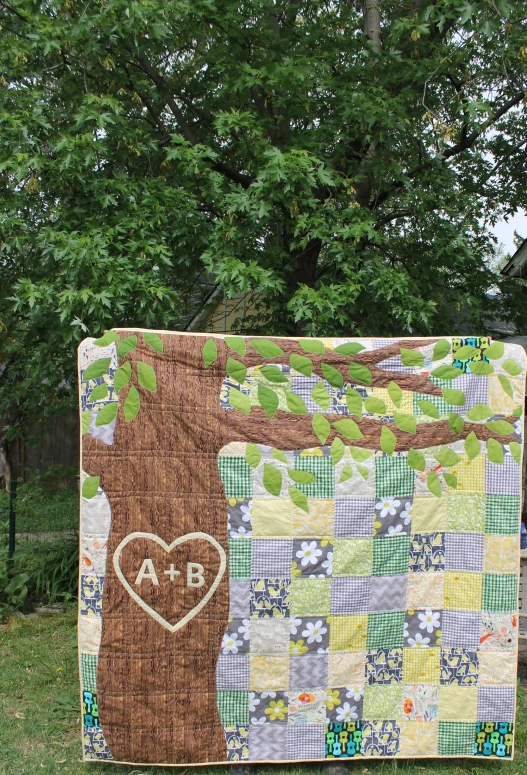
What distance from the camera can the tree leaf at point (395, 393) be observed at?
10.9ft

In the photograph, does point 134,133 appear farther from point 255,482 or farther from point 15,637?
point 15,637

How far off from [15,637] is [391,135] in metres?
4.62

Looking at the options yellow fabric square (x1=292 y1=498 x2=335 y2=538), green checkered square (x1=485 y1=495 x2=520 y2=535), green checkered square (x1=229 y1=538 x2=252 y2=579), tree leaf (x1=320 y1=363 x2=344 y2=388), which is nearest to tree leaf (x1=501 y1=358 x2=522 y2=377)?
green checkered square (x1=485 y1=495 x2=520 y2=535)

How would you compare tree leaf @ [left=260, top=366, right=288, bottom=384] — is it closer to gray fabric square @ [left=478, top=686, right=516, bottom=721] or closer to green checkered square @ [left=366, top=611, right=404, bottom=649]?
green checkered square @ [left=366, top=611, right=404, bottom=649]

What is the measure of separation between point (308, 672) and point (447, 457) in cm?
120

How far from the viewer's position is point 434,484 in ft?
10.9

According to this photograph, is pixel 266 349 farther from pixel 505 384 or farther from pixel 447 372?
pixel 505 384

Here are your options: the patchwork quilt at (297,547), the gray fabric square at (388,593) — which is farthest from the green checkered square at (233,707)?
the gray fabric square at (388,593)

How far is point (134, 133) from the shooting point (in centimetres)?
484

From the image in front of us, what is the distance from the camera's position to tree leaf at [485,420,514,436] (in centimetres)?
336

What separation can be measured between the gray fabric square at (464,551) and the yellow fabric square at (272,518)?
2.57 feet

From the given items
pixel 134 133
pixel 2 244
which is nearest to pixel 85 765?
pixel 2 244

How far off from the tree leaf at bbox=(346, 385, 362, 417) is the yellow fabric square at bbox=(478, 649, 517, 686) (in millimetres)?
1300

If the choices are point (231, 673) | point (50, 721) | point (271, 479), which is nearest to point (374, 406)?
point (271, 479)
